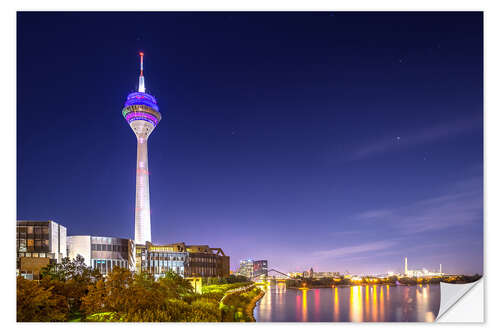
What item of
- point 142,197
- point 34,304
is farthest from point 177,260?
point 34,304

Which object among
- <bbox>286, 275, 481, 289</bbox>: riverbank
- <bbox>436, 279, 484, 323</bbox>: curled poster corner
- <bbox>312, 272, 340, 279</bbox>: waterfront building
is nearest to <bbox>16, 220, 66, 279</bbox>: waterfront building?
<bbox>286, 275, 481, 289</bbox>: riverbank

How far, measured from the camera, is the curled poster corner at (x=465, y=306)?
5.74 metres

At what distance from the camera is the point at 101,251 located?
17.1 meters

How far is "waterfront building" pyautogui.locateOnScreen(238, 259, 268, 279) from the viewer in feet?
37.0

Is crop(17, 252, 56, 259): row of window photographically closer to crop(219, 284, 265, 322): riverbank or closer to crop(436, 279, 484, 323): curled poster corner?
crop(219, 284, 265, 322): riverbank

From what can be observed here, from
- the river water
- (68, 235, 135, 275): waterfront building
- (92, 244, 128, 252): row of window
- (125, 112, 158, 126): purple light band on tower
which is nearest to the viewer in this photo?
the river water

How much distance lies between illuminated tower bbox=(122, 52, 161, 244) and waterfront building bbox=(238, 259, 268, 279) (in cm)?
2171

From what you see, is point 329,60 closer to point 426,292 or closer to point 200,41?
point 200,41

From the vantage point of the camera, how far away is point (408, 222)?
28.8 ft

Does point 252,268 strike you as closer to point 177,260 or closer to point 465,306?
point 465,306

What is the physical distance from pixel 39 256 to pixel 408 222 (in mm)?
9815

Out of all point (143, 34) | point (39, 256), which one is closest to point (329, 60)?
point (143, 34)

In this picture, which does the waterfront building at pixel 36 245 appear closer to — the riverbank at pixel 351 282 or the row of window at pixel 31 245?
the row of window at pixel 31 245

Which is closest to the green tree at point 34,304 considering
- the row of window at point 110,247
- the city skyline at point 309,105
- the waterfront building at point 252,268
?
the city skyline at point 309,105
